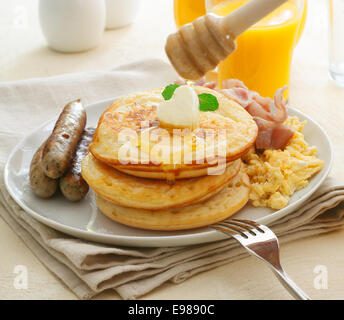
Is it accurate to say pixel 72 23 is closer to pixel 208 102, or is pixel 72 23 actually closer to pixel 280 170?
pixel 208 102

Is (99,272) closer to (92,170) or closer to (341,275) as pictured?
(92,170)

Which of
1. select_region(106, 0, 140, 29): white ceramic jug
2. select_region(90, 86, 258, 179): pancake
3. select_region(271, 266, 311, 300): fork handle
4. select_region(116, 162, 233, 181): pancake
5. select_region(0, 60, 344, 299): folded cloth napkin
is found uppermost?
select_region(90, 86, 258, 179): pancake

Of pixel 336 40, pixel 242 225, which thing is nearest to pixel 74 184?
pixel 242 225

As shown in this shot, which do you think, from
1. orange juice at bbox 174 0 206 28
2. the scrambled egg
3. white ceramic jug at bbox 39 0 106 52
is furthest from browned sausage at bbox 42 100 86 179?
white ceramic jug at bbox 39 0 106 52

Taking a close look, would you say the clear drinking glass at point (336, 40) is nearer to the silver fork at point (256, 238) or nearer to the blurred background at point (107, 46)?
the blurred background at point (107, 46)

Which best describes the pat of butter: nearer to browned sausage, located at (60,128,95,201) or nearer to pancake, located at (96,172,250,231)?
pancake, located at (96,172,250,231)
